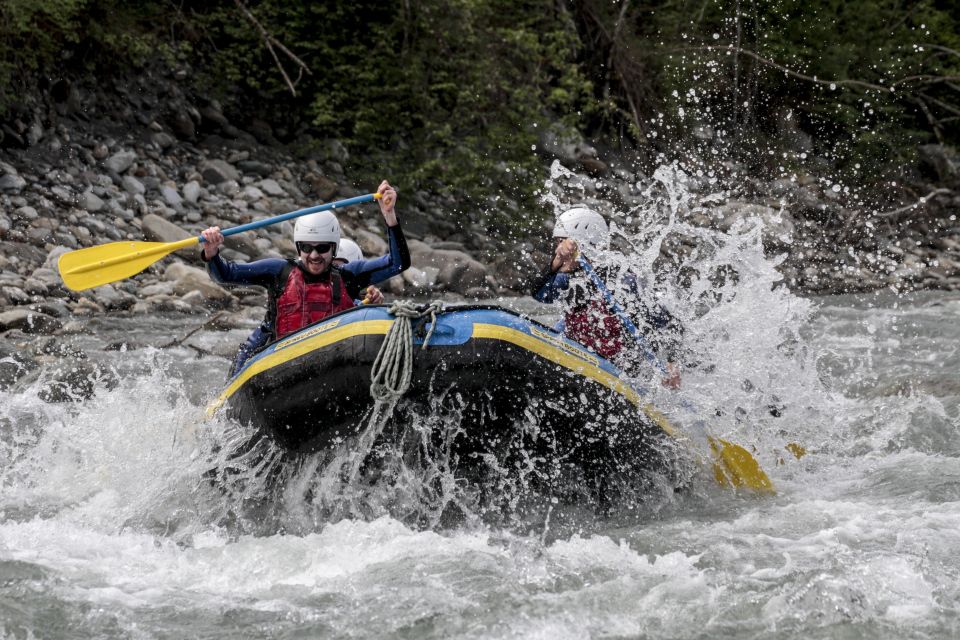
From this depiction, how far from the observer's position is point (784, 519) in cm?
511

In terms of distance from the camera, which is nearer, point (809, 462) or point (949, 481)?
point (949, 481)

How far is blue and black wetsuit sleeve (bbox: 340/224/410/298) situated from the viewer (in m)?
6.00

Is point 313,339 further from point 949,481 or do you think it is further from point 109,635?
point 949,481

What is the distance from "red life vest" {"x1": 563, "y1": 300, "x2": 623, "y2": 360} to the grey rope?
4.79ft

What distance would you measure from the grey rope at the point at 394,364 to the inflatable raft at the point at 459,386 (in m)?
0.05

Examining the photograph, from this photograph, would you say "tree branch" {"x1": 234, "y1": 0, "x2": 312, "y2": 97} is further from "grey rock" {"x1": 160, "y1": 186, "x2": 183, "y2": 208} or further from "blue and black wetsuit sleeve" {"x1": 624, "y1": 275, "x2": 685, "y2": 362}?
"blue and black wetsuit sleeve" {"x1": 624, "y1": 275, "x2": 685, "y2": 362}

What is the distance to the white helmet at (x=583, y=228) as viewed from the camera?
6.13m

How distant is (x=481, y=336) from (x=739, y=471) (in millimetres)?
1787

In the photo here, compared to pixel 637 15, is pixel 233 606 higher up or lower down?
lower down

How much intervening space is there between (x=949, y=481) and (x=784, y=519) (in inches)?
47.2

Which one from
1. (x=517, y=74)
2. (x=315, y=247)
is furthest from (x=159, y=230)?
(x=517, y=74)

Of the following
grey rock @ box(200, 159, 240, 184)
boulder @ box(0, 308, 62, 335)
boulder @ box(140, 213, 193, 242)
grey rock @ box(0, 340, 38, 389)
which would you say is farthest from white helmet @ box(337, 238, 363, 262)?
grey rock @ box(200, 159, 240, 184)

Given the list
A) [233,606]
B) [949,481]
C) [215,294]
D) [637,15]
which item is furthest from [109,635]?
[637,15]

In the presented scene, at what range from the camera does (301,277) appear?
231 inches
